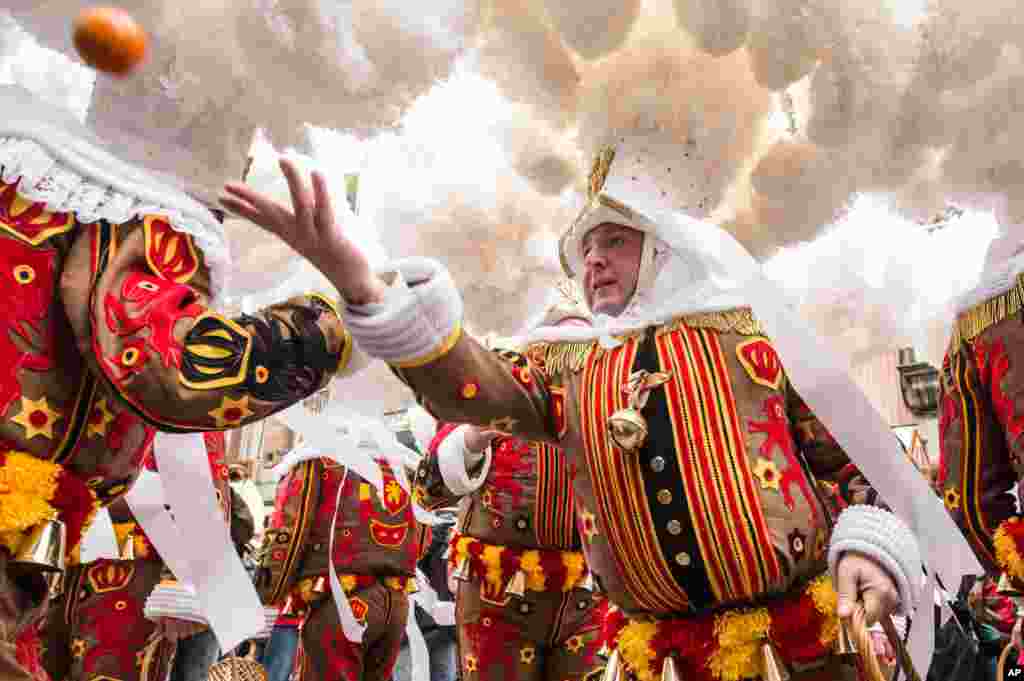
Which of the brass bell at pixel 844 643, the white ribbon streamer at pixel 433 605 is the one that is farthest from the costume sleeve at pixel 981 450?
the white ribbon streamer at pixel 433 605

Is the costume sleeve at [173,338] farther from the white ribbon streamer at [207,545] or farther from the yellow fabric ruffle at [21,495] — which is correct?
the white ribbon streamer at [207,545]

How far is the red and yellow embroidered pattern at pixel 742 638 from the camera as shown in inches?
86.0

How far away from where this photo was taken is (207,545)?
2.28 metres

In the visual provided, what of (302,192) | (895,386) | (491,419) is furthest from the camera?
(895,386)

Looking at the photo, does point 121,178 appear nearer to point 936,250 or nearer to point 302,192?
point 302,192

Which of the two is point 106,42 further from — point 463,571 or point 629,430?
point 463,571

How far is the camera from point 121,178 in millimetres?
1960

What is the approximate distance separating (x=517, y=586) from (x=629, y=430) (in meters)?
1.62

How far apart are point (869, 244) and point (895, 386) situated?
19.4 feet

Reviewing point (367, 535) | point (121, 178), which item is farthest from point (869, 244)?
point (367, 535)

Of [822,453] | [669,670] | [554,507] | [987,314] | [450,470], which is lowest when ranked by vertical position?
→ [669,670]

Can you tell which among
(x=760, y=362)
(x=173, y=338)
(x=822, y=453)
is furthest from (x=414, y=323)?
(x=822, y=453)

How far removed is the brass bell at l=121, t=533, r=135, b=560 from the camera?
3551 mm

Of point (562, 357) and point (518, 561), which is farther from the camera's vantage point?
point (518, 561)
